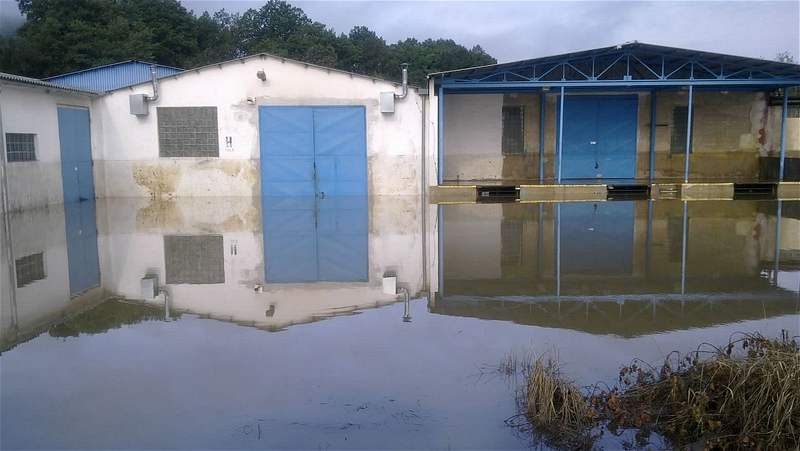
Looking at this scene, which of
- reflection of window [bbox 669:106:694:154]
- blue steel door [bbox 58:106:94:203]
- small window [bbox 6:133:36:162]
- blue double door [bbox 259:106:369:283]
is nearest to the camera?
small window [bbox 6:133:36:162]

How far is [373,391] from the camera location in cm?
555

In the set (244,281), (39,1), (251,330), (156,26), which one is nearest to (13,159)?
(244,281)

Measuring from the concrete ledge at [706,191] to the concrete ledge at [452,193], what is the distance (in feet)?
21.9

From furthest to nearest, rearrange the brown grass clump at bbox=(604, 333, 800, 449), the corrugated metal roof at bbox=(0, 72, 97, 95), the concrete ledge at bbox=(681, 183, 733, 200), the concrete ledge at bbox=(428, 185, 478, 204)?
the concrete ledge at bbox=(681, 183, 733, 200) → the concrete ledge at bbox=(428, 185, 478, 204) → the corrugated metal roof at bbox=(0, 72, 97, 95) → the brown grass clump at bbox=(604, 333, 800, 449)

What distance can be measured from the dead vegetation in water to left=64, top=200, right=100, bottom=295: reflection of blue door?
710 centimetres

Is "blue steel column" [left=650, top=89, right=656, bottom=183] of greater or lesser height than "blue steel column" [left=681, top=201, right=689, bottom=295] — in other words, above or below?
above

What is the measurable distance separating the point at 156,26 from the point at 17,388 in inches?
2085

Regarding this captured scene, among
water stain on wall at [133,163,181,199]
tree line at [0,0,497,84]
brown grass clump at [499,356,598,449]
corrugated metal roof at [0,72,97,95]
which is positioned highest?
tree line at [0,0,497,84]

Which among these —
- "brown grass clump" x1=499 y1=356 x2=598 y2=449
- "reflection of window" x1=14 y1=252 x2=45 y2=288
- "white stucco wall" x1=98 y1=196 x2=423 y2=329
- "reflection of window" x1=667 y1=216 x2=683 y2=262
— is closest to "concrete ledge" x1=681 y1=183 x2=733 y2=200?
"reflection of window" x1=667 y1=216 x2=683 y2=262

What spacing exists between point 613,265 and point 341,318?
499 centimetres

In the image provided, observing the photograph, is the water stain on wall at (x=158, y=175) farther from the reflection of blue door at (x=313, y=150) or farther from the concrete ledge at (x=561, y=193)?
the concrete ledge at (x=561, y=193)

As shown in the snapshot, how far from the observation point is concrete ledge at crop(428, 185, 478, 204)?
68.8ft

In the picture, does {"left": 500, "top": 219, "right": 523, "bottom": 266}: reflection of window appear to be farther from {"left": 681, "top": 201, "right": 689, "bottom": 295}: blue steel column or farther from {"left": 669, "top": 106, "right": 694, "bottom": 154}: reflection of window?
{"left": 669, "top": 106, "right": 694, "bottom": 154}: reflection of window

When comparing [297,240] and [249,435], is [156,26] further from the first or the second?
[249,435]
